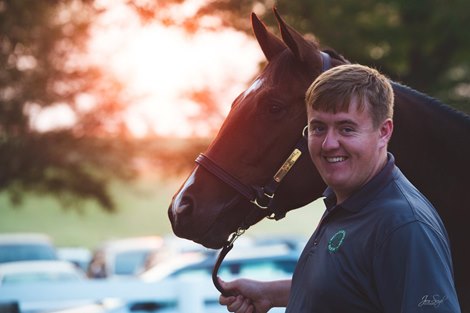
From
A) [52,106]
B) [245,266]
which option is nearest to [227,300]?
[245,266]

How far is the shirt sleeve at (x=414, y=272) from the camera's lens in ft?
8.77

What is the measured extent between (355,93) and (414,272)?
0.62 metres

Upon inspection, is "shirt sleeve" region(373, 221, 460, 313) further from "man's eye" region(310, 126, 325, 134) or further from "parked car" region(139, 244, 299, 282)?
"parked car" region(139, 244, 299, 282)

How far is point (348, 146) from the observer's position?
9.73 ft

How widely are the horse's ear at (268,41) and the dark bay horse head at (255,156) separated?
15 centimetres

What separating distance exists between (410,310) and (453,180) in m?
1.28

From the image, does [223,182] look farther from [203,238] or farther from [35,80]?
[35,80]

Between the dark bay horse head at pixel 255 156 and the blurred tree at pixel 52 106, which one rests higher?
the blurred tree at pixel 52 106

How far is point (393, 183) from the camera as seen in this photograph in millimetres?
2990

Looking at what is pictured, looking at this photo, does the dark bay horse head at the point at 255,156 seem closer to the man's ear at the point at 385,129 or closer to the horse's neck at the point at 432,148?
the horse's neck at the point at 432,148

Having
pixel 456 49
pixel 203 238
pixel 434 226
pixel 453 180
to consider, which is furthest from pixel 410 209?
pixel 456 49

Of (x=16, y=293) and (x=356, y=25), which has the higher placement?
(x=356, y=25)

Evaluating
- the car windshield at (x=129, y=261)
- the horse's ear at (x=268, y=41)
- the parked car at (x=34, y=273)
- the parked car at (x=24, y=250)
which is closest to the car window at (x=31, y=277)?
the parked car at (x=34, y=273)
